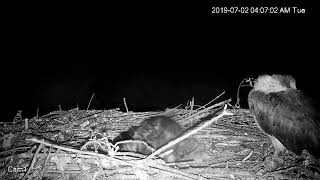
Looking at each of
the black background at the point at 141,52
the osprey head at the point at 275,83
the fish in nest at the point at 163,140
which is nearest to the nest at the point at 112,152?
the fish in nest at the point at 163,140

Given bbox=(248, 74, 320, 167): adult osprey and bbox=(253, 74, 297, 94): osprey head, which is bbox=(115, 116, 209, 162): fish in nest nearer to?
bbox=(248, 74, 320, 167): adult osprey

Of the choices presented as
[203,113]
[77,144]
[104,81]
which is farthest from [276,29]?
[77,144]

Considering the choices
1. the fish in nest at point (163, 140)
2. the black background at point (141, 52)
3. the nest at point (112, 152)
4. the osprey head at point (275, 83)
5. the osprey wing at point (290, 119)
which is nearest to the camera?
the nest at point (112, 152)

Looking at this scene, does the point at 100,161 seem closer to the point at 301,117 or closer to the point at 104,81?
the point at 301,117

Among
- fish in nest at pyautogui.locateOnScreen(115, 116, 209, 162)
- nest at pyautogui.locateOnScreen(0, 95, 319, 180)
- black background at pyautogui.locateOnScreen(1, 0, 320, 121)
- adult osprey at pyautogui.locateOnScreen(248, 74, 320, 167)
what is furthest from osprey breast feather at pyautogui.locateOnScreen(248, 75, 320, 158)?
black background at pyautogui.locateOnScreen(1, 0, 320, 121)

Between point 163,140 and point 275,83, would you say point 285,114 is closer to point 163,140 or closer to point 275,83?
point 275,83

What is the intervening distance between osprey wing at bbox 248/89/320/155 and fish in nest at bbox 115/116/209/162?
69 cm

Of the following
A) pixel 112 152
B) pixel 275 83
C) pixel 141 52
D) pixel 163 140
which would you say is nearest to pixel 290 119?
pixel 275 83

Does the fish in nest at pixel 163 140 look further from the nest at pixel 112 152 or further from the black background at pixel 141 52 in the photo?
the black background at pixel 141 52

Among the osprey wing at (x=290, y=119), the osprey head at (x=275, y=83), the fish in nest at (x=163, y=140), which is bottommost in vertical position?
the fish in nest at (x=163, y=140)

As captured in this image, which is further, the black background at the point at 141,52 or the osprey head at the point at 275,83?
the black background at the point at 141,52

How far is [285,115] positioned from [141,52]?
363 inches

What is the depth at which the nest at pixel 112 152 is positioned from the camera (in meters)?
1.90

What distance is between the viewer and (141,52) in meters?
11.4
